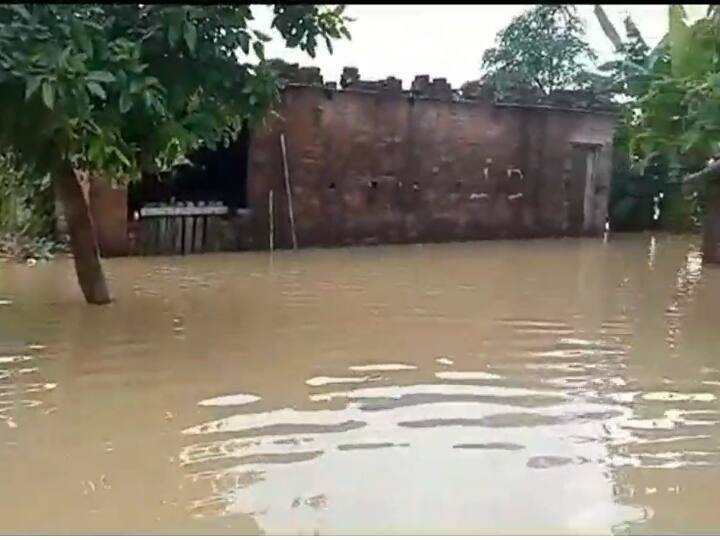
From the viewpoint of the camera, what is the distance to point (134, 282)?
8344 millimetres

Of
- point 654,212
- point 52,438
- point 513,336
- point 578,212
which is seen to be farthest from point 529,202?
point 52,438

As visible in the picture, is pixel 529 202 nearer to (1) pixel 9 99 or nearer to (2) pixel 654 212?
(2) pixel 654 212


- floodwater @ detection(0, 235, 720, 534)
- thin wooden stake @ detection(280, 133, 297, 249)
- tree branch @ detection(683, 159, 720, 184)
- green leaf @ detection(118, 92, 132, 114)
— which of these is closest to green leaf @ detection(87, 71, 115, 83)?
green leaf @ detection(118, 92, 132, 114)

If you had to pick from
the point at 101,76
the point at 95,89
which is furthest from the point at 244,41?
the point at 95,89

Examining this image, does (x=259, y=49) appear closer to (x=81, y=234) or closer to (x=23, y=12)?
(x=23, y=12)

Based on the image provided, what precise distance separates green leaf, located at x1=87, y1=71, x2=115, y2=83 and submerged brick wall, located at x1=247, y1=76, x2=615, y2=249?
6128 mm

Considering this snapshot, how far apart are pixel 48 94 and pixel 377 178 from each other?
27.8 feet

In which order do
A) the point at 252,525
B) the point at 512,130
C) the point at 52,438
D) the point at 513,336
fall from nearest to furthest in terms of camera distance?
the point at 252,525, the point at 52,438, the point at 513,336, the point at 512,130

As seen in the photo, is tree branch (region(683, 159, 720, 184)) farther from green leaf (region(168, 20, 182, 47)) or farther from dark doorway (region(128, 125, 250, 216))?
green leaf (region(168, 20, 182, 47))

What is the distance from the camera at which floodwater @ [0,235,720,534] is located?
3.04 m

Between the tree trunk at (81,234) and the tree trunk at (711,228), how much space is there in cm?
634

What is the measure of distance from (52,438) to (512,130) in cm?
1143

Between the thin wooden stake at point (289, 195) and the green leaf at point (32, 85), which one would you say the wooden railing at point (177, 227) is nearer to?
the thin wooden stake at point (289, 195)

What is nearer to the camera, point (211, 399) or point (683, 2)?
point (683, 2)
